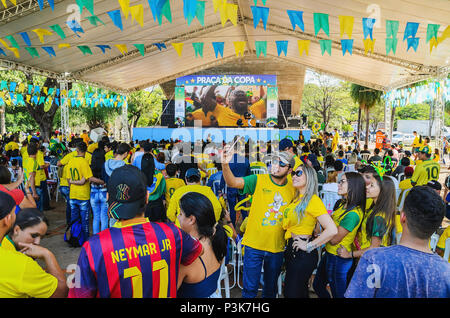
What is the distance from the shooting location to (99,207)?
505 cm

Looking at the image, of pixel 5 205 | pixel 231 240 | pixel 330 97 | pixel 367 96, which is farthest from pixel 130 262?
pixel 330 97

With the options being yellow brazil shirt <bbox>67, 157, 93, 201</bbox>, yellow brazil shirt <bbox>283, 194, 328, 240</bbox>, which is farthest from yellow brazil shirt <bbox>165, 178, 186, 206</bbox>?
yellow brazil shirt <bbox>283, 194, 328, 240</bbox>

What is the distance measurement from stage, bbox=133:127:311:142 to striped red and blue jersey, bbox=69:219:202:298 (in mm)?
15829

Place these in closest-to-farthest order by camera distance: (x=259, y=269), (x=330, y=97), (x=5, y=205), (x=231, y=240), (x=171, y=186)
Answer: (x=5, y=205) → (x=259, y=269) → (x=231, y=240) → (x=171, y=186) → (x=330, y=97)

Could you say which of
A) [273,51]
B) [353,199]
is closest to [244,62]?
[273,51]

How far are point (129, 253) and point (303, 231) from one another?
1498mm

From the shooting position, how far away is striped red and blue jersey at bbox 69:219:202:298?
56.7 inches

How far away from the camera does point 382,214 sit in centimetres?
274

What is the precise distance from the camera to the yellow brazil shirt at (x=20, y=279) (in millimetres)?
1466

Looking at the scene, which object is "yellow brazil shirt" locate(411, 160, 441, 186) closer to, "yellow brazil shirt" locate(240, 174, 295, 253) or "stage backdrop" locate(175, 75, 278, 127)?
"yellow brazil shirt" locate(240, 174, 295, 253)

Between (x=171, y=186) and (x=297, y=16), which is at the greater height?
(x=297, y=16)

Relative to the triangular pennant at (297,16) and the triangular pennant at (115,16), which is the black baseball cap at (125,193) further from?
the triangular pennant at (297,16)

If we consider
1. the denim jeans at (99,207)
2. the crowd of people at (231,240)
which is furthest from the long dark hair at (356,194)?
the denim jeans at (99,207)

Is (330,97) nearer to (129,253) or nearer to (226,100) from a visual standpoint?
(226,100)
